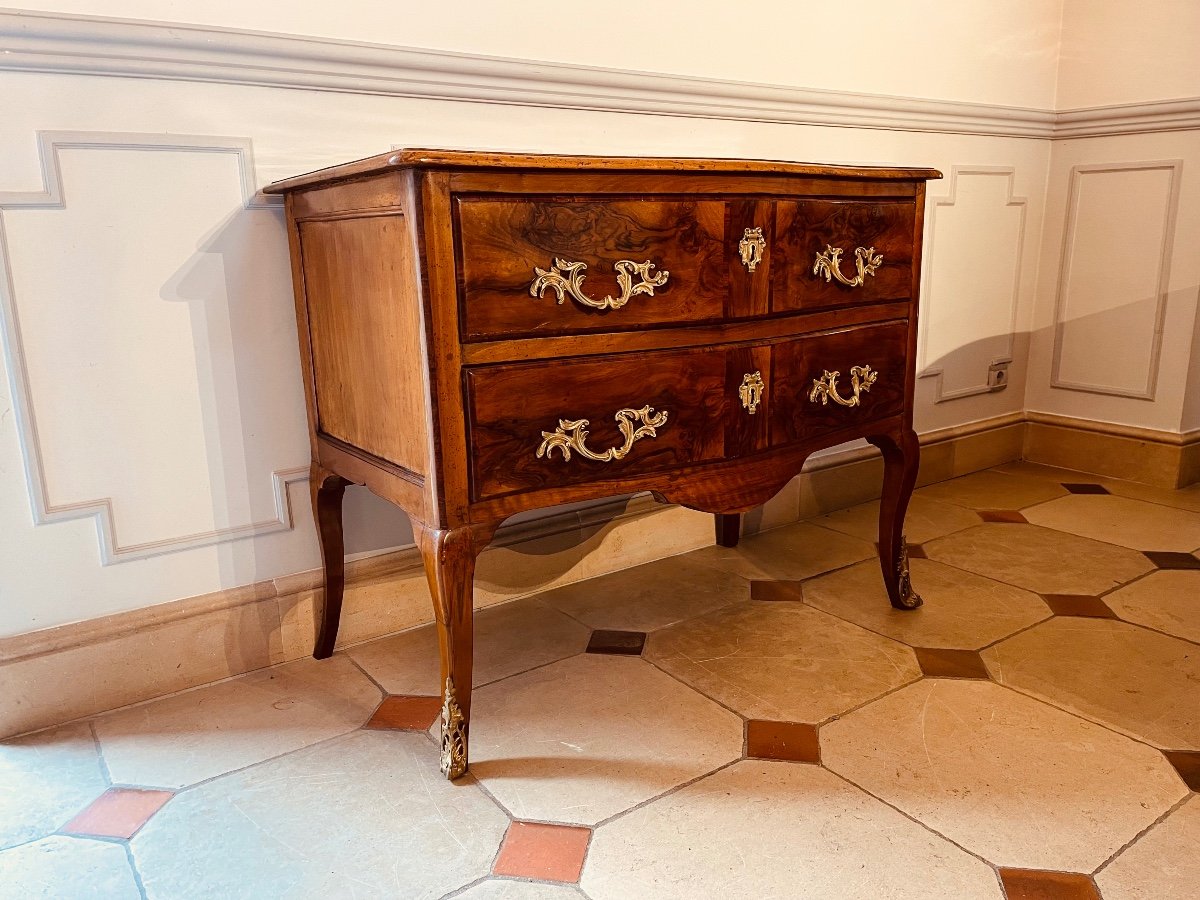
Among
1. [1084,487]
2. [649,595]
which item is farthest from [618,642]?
[1084,487]

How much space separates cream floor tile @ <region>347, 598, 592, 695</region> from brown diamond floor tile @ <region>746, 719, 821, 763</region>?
0.42 metres

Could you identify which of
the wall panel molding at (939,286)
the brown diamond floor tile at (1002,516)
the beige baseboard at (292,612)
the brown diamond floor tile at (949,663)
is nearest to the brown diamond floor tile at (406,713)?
the beige baseboard at (292,612)

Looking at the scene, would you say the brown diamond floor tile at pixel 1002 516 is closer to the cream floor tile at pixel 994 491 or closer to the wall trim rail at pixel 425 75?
the cream floor tile at pixel 994 491

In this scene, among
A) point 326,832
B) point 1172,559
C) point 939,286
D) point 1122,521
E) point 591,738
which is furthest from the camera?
point 939,286

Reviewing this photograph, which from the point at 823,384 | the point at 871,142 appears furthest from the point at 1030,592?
the point at 871,142

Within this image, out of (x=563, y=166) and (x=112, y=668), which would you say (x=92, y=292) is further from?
(x=563, y=166)

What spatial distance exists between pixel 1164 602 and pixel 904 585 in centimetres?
55

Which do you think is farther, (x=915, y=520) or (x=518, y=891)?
(x=915, y=520)

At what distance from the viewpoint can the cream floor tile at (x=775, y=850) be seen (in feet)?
3.57

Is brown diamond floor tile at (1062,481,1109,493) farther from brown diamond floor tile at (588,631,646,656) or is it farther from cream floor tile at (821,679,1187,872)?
brown diamond floor tile at (588,631,646,656)

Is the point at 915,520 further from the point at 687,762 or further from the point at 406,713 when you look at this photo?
the point at 406,713

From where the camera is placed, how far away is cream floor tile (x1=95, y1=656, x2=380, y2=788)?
1.37m

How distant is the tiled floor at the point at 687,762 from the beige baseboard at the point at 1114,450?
2.85 feet

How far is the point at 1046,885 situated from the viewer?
1.08m
